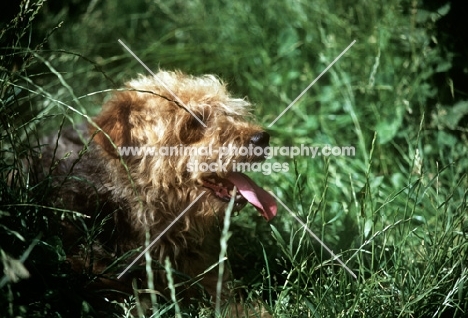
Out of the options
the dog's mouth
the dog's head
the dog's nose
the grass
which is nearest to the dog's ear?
the dog's head

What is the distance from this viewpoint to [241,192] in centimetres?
295

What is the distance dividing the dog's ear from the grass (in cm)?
20

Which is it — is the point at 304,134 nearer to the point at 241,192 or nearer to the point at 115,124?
the point at 241,192

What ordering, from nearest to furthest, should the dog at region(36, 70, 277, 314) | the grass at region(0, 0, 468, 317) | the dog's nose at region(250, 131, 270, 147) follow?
the grass at region(0, 0, 468, 317), the dog at region(36, 70, 277, 314), the dog's nose at region(250, 131, 270, 147)

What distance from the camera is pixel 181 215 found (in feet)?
9.70

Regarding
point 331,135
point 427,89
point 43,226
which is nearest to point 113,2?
point 331,135

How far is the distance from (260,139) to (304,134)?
1.45 meters

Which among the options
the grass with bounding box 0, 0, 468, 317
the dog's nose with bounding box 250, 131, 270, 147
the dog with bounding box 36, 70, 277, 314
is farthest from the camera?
the dog's nose with bounding box 250, 131, 270, 147

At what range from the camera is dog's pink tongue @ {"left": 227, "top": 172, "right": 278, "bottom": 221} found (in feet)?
9.60

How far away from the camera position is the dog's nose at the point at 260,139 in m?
2.99

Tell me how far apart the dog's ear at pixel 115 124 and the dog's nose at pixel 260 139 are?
1.97 feet

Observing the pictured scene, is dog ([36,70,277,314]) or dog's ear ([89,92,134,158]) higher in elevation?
dog's ear ([89,92,134,158])

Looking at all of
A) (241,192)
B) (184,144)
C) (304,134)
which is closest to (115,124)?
(184,144)

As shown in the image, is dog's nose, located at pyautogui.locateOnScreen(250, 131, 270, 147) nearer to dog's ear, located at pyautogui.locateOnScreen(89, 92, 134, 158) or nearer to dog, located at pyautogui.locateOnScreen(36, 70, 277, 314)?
dog, located at pyautogui.locateOnScreen(36, 70, 277, 314)
